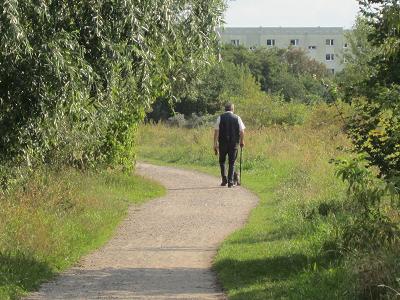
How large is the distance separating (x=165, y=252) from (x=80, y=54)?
437cm

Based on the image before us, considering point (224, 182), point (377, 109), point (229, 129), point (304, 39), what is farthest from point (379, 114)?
point (304, 39)

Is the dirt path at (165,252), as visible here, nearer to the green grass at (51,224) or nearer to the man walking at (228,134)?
the green grass at (51,224)

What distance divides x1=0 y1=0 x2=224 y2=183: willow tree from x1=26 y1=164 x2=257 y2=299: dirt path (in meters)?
2.01

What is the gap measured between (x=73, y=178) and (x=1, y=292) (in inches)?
388

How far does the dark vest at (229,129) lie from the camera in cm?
2159

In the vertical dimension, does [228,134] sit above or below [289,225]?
above

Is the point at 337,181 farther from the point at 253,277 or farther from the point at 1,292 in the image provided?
the point at 1,292

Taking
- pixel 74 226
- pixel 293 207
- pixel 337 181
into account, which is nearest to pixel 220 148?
pixel 337 181

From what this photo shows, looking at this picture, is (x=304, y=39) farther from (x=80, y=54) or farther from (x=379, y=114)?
(x=80, y=54)

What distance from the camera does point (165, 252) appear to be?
14.1 meters

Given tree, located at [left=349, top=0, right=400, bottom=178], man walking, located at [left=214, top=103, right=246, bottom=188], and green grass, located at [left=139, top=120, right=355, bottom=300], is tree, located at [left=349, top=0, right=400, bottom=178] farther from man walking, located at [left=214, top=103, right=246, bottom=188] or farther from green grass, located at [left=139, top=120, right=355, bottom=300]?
man walking, located at [left=214, top=103, right=246, bottom=188]

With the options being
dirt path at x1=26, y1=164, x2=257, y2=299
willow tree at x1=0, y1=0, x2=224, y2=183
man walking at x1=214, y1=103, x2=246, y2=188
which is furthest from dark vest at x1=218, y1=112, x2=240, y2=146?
willow tree at x1=0, y1=0, x2=224, y2=183

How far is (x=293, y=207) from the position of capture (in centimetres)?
1764

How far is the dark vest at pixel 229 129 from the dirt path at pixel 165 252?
1324 millimetres
